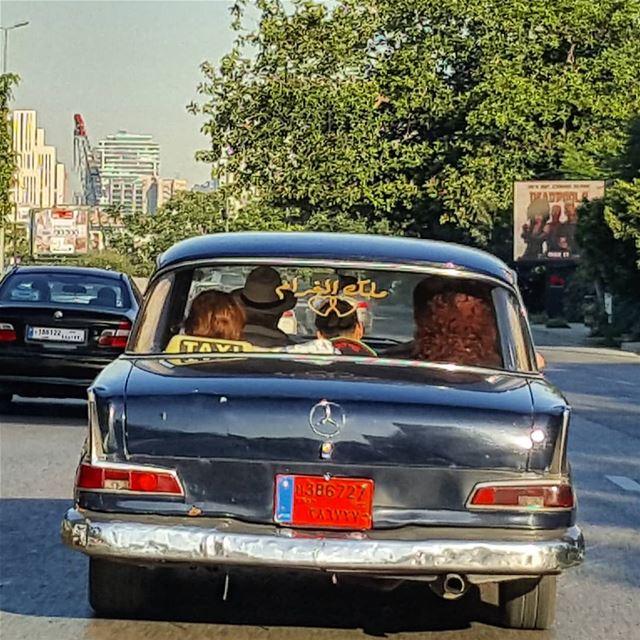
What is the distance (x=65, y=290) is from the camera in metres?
15.2

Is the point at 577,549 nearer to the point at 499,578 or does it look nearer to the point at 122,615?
the point at 499,578

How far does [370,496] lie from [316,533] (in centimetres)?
24

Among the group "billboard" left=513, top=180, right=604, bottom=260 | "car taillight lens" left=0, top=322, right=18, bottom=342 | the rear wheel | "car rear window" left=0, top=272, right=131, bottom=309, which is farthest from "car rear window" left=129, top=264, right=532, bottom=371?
"billboard" left=513, top=180, right=604, bottom=260

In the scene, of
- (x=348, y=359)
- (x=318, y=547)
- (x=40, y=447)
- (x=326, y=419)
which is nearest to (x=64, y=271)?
(x=40, y=447)

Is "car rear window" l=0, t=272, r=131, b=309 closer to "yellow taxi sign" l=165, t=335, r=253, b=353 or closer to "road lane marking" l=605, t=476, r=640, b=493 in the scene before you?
"road lane marking" l=605, t=476, r=640, b=493

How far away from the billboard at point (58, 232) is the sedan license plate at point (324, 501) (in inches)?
3467

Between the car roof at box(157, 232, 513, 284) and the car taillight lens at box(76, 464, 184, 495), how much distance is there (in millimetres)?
1389

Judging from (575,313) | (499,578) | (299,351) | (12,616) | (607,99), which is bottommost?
(575,313)

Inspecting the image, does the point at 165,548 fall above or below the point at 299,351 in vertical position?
below

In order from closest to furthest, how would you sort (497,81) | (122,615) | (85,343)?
(122,615) < (85,343) < (497,81)

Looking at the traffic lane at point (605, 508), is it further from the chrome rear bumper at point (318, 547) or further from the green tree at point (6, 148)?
the green tree at point (6, 148)

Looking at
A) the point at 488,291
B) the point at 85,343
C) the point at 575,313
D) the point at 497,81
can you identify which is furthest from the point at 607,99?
the point at 488,291

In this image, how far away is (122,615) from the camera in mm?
6180

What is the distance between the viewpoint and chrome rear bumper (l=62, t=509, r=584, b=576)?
5.21 metres
